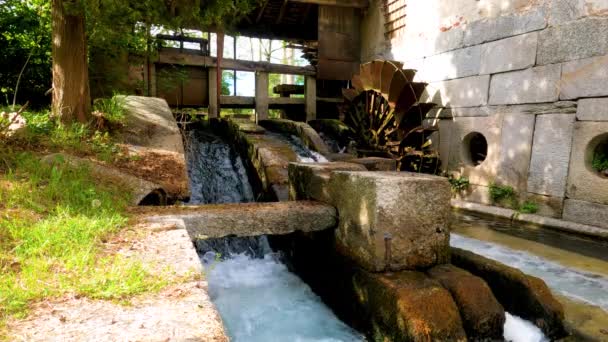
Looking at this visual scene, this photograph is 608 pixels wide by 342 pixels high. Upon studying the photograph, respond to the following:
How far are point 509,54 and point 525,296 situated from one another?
5314 mm

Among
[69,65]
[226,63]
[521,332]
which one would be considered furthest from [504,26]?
[69,65]

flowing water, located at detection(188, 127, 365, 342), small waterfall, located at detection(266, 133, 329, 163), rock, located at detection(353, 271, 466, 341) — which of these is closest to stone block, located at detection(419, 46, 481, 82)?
small waterfall, located at detection(266, 133, 329, 163)

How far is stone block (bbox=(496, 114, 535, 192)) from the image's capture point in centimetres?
629

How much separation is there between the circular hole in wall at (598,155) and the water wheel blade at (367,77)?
4705 mm

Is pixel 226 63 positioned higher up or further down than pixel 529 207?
higher up

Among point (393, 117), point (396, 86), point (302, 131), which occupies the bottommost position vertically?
point (302, 131)

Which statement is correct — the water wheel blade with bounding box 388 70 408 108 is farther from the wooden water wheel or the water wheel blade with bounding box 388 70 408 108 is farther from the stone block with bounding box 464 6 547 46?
the stone block with bounding box 464 6 547 46

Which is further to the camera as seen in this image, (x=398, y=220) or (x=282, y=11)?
(x=282, y=11)

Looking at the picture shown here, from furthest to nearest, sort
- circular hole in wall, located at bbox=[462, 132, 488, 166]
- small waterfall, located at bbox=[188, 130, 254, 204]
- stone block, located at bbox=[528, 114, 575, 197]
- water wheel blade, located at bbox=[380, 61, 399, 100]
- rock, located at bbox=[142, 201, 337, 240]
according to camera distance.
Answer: water wheel blade, located at bbox=[380, 61, 399, 100] → circular hole in wall, located at bbox=[462, 132, 488, 166] → stone block, located at bbox=[528, 114, 575, 197] → small waterfall, located at bbox=[188, 130, 254, 204] → rock, located at bbox=[142, 201, 337, 240]

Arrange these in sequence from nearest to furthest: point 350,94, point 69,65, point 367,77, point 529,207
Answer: point 69,65 → point 529,207 → point 367,77 → point 350,94

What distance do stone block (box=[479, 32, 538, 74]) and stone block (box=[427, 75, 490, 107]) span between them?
247mm

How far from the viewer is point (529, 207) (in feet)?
20.1

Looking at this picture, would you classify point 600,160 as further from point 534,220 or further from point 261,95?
point 261,95

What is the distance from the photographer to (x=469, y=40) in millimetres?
7480
